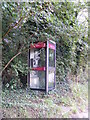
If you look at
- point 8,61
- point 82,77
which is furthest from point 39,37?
point 82,77

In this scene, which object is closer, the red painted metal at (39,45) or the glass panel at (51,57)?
the red painted metal at (39,45)

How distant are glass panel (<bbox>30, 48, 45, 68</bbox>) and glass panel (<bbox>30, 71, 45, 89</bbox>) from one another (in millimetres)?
169

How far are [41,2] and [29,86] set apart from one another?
5.67ft

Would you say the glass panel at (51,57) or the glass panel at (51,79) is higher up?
the glass panel at (51,57)

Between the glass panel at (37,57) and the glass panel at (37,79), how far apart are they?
17 cm

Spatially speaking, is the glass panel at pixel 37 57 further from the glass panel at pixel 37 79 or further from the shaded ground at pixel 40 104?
the shaded ground at pixel 40 104

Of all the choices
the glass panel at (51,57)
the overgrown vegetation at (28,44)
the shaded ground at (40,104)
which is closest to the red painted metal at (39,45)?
the overgrown vegetation at (28,44)

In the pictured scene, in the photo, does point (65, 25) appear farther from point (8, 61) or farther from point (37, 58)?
point (8, 61)

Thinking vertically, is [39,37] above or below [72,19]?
below

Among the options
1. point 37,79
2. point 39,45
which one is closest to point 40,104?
point 37,79

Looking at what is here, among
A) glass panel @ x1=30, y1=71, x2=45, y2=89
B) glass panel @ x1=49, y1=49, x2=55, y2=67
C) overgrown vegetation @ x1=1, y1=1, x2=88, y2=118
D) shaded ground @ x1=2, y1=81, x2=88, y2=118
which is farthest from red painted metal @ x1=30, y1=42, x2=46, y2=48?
shaded ground @ x1=2, y1=81, x2=88, y2=118

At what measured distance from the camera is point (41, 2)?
6.65ft

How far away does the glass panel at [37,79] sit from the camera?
2.85 m

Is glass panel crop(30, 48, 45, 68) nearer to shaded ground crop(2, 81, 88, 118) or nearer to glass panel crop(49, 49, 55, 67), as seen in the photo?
glass panel crop(49, 49, 55, 67)
